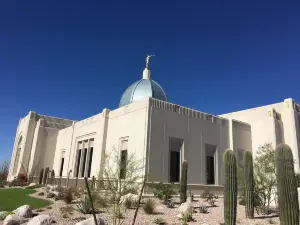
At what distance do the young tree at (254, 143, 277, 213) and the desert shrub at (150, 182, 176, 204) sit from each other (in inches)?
180

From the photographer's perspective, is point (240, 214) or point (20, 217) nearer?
point (20, 217)

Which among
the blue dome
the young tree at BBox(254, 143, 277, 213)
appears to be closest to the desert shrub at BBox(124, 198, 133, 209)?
the young tree at BBox(254, 143, 277, 213)

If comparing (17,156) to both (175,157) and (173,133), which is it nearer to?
(175,157)

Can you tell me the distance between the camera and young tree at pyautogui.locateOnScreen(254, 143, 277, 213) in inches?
549

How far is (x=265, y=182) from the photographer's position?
14938 millimetres

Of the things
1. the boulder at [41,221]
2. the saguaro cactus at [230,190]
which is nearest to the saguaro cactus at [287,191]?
the saguaro cactus at [230,190]

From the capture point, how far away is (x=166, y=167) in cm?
1720

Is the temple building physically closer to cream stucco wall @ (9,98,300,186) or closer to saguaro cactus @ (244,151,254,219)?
cream stucco wall @ (9,98,300,186)

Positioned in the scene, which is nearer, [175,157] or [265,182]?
[265,182]

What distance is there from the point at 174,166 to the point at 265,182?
5.64 m

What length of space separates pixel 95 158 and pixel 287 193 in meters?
15.6

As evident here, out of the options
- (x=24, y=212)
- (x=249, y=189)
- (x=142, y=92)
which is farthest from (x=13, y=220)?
(x=142, y=92)

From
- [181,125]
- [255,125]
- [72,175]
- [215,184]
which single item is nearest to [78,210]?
[181,125]

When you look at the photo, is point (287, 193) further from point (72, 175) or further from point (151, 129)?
point (72, 175)
